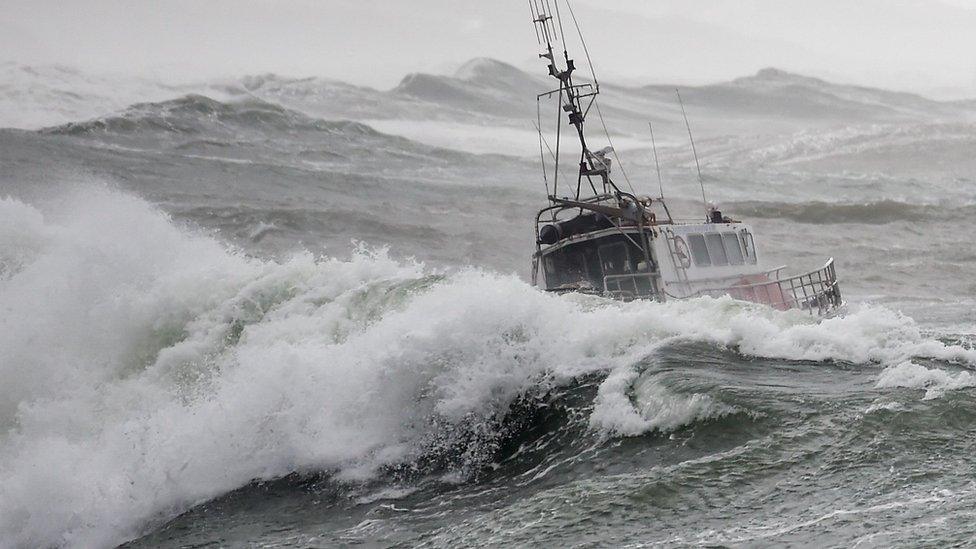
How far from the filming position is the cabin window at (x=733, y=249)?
54.6ft

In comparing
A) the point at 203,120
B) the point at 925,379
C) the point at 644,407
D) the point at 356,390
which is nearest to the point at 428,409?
the point at 356,390

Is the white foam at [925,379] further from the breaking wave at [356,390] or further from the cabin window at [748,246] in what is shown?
the cabin window at [748,246]

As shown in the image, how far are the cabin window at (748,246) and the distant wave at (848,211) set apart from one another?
22.9 meters

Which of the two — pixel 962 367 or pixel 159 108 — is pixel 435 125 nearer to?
pixel 159 108

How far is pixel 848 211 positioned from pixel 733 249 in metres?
25.4

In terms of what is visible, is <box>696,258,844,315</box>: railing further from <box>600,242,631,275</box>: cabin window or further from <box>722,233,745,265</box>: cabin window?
<box>600,242,631,275</box>: cabin window

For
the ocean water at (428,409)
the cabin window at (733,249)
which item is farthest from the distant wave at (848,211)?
the ocean water at (428,409)

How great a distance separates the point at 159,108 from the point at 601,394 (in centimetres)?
3936

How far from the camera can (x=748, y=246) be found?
677 inches

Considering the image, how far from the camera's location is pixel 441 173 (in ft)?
142

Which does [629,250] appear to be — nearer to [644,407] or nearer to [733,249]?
[733,249]

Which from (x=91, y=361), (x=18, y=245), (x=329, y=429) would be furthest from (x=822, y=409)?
(x=18, y=245)

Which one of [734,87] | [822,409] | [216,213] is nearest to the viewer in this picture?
[822,409]

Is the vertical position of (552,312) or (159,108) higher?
(159,108)
